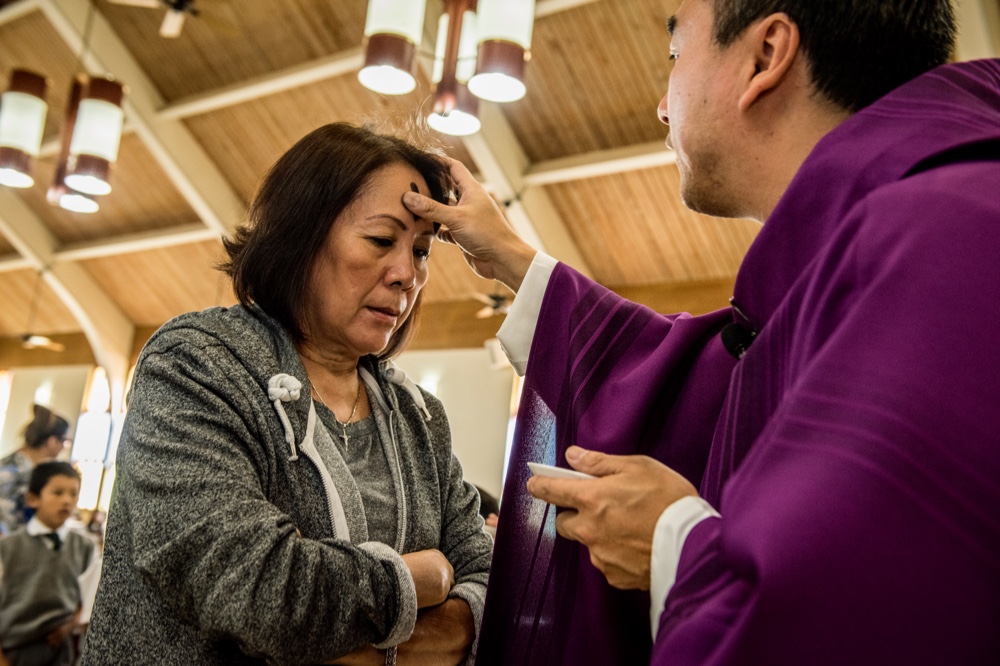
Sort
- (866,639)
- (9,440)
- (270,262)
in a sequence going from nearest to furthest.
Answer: (866,639)
(270,262)
(9,440)

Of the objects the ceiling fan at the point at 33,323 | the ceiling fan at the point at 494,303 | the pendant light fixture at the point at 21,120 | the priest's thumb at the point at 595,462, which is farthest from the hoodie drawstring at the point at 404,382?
the ceiling fan at the point at 33,323

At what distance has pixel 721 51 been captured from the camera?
1348 millimetres

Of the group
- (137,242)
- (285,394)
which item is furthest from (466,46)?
(137,242)

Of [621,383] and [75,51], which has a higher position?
[75,51]

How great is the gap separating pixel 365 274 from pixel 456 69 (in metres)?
4.04

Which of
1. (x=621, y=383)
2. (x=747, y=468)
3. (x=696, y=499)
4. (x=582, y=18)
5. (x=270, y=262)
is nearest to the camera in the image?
(x=747, y=468)

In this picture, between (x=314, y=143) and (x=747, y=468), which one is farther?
(x=314, y=143)

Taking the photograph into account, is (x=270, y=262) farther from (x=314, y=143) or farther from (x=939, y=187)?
(x=939, y=187)

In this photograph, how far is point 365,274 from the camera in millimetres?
1742

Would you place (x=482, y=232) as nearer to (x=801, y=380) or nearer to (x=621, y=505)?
(x=621, y=505)

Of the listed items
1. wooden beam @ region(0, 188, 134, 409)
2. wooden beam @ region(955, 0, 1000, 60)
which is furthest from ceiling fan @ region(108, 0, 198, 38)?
wooden beam @ region(0, 188, 134, 409)

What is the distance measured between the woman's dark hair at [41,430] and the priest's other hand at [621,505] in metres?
5.43

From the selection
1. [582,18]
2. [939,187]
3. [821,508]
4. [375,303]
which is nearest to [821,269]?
[939,187]

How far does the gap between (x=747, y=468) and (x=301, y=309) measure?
109 centimetres
